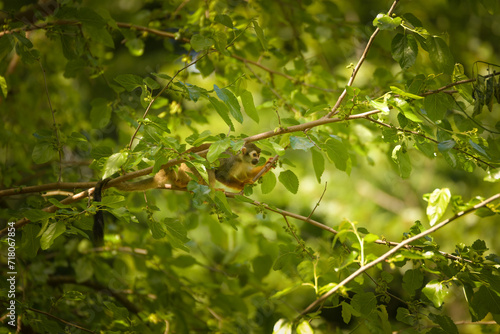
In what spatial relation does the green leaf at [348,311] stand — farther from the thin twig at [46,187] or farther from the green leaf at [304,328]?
the thin twig at [46,187]

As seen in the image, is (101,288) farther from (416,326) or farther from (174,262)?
(416,326)

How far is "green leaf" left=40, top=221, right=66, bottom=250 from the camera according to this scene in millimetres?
1854

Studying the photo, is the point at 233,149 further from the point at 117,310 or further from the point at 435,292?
the point at 117,310

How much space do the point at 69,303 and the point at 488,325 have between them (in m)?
3.04

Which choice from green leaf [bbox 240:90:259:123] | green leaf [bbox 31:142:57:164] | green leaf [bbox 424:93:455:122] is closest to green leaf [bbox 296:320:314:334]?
green leaf [bbox 240:90:259:123]

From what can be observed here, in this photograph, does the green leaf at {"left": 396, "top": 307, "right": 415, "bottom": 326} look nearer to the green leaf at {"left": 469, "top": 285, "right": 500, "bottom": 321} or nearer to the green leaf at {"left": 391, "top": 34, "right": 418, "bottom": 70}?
the green leaf at {"left": 469, "top": 285, "right": 500, "bottom": 321}

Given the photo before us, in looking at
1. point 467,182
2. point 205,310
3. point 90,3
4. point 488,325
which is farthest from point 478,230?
point 90,3

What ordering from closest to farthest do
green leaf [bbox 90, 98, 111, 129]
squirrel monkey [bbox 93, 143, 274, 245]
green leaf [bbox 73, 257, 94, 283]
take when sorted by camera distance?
green leaf [bbox 90, 98, 111, 129]
squirrel monkey [bbox 93, 143, 274, 245]
green leaf [bbox 73, 257, 94, 283]

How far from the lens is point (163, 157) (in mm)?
1879

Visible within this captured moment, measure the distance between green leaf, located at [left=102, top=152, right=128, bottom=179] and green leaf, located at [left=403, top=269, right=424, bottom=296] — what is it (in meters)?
1.54

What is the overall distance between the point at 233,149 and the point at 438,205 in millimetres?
936

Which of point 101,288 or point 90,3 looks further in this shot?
point 90,3

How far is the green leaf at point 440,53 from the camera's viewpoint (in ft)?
6.43

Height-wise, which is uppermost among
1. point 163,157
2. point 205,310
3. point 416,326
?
point 163,157
